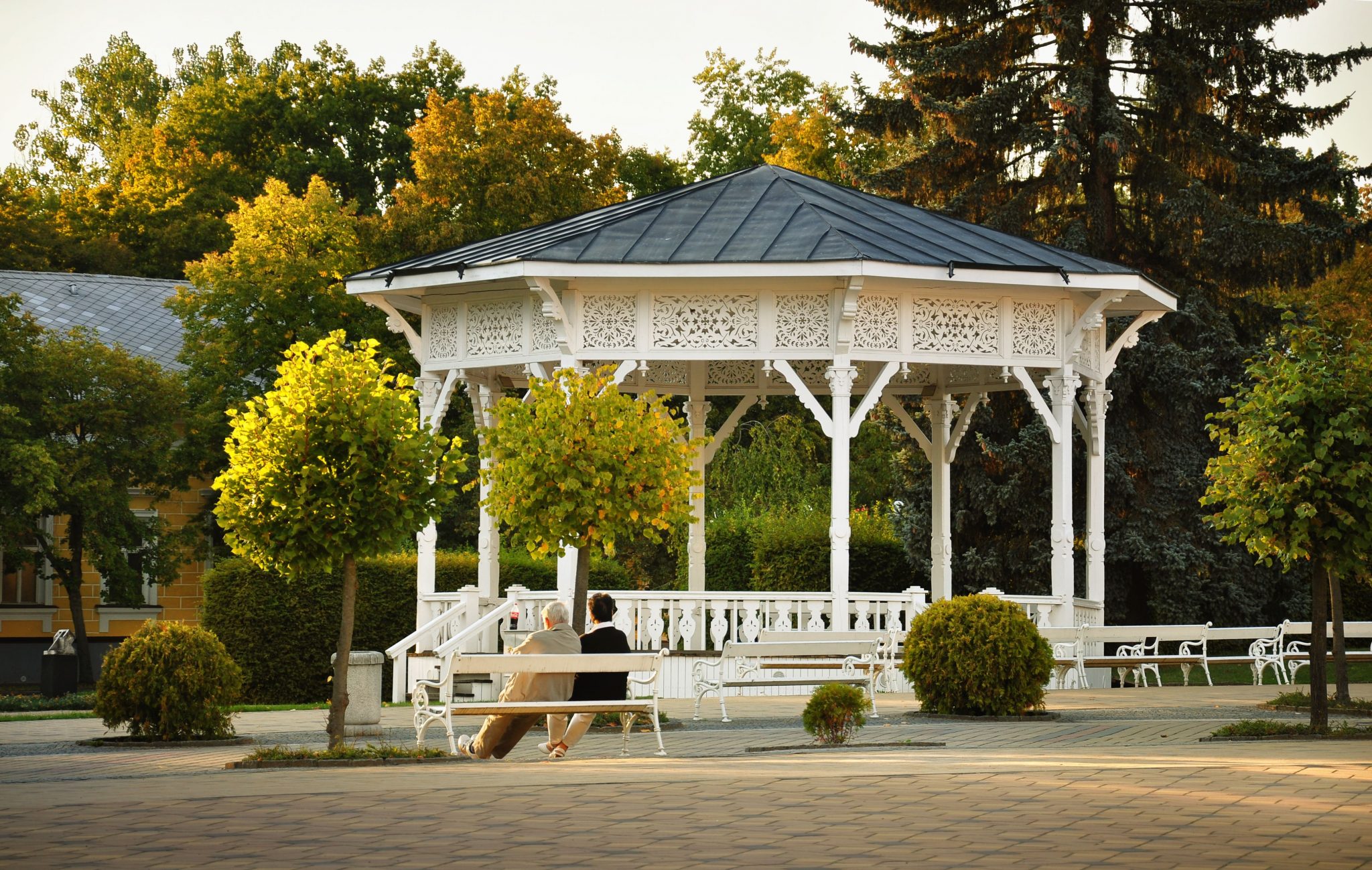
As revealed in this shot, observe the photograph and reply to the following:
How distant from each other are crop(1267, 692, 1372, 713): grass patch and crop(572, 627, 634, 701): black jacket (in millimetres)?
6765

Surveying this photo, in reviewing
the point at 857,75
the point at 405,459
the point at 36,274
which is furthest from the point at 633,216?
the point at 36,274

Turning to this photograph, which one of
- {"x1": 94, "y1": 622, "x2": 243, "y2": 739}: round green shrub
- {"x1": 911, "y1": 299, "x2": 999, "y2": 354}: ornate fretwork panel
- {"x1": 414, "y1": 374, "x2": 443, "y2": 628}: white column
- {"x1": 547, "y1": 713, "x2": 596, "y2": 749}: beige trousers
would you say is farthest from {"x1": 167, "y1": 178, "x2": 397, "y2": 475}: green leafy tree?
{"x1": 547, "y1": 713, "x2": 596, "y2": 749}: beige trousers

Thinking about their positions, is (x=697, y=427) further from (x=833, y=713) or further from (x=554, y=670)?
(x=554, y=670)

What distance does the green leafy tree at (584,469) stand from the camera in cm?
1414

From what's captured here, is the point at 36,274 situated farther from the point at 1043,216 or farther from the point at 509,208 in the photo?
the point at 1043,216

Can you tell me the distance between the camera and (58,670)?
2630 cm

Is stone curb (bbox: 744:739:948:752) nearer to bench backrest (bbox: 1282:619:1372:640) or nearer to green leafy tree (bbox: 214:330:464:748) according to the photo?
green leafy tree (bbox: 214:330:464:748)

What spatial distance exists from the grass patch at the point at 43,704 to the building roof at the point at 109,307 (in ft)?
38.0

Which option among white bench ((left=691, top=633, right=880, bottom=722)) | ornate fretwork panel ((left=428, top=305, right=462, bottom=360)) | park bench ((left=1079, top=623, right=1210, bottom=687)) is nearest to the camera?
white bench ((left=691, top=633, right=880, bottom=722))

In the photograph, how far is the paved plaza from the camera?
761 centimetres

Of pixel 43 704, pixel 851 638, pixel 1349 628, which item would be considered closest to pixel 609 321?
pixel 851 638

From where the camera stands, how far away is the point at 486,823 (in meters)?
8.60

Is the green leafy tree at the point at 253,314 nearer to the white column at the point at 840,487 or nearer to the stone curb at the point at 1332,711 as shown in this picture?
the white column at the point at 840,487

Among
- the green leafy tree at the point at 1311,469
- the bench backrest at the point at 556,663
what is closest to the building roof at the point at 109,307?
the bench backrest at the point at 556,663
